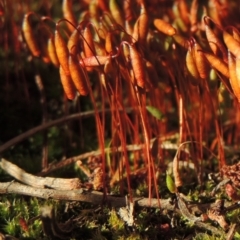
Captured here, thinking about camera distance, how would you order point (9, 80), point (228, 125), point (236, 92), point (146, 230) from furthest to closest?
point (9, 80) → point (228, 125) → point (146, 230) → point (236, 92)

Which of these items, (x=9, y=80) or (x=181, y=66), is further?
(x=9, y=80)

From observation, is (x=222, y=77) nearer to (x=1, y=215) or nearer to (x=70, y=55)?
(x=70, y=55)

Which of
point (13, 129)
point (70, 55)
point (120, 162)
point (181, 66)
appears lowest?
point (13, 129)

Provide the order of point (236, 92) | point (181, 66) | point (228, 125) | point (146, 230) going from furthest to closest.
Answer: point (228, 125) → point (181, 66) → point (146, 230) → point (236, 92)

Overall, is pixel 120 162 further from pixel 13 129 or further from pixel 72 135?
pixel 13 129

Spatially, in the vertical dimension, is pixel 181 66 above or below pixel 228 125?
above

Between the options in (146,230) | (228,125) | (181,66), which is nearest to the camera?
(146,230)

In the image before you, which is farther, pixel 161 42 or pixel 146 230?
pixel 161 42

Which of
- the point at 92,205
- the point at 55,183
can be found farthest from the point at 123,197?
the point at 55,183

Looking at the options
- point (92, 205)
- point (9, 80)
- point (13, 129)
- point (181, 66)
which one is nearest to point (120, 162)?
point (92, 205)
